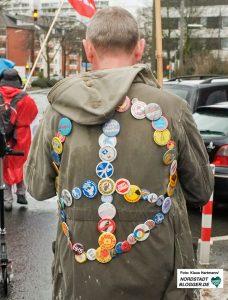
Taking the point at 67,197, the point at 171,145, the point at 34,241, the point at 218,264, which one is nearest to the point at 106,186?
the point at 67,197

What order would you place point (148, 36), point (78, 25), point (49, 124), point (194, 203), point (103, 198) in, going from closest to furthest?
point (103, 198)
point (49, 124)
point (194, 203)
point (148, 36)
point (78, 25)

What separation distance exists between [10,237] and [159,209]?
4.52 metres

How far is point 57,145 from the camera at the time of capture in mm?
1985

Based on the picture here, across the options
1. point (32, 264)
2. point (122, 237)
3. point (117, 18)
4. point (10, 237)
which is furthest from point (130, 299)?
point (10, 237)

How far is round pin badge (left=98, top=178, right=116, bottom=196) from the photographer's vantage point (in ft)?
6.18

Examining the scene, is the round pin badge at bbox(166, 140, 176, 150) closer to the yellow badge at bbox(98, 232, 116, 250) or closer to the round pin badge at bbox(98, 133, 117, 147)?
the round pin badge at bbox(98, 133, 117, 147)

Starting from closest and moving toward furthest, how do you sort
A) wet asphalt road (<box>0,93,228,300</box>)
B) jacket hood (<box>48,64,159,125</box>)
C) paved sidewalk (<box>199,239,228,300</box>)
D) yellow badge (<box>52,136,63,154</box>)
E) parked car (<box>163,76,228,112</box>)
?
jacket hood (<box>48,64,159,125</box>)
yellow badge (<box>52,136,63,154</box>)
paved sidewalk (<box>199,239,228,300</box>)
wet asphalt road (<box>0,93,228,300</box>)
parked car (<box>163,76,228,112</box>)

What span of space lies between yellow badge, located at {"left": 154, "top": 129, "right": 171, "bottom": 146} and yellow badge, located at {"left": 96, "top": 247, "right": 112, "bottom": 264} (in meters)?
0.42

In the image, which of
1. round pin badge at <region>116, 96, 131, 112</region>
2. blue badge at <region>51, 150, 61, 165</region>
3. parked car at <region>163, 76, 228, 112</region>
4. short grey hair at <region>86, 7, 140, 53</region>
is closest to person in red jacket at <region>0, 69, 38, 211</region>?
parked car at <region>163, 76, 228, 112</region>

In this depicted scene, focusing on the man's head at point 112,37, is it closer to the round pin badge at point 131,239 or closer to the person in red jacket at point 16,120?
the round pin badge at point 131,239

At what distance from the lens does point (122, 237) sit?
1.90m

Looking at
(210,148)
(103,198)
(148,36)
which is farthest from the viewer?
(148,36)

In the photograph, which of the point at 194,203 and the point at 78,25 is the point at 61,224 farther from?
the point at 78,25

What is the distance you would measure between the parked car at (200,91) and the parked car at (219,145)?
86.5 inches
